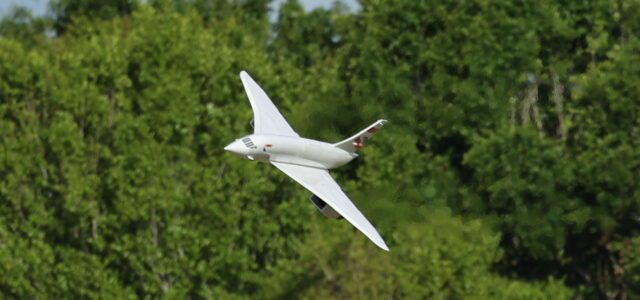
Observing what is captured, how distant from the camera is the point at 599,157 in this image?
77.3 m

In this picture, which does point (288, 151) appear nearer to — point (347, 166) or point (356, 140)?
point (356, 140)

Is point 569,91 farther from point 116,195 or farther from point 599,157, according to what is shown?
point 116,195

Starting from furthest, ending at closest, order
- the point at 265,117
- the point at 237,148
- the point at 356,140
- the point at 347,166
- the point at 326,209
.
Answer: the point at 347,166, the point at 265,117, the point at 356,140, the point at 326,209, the point at 237,148

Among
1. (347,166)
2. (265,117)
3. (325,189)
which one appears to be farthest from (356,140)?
(347,166)

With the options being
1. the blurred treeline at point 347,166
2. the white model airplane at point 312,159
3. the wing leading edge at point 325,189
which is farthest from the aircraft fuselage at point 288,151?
the blurred treeline at point 347,166

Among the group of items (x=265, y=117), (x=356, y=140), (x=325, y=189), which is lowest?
(x=325, y=189)

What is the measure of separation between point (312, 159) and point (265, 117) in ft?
8.49

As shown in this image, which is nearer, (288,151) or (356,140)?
(288,151)

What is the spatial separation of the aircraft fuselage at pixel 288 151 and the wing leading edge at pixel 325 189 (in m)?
0.14

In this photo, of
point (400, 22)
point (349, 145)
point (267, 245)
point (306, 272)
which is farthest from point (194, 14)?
point (349, 145)

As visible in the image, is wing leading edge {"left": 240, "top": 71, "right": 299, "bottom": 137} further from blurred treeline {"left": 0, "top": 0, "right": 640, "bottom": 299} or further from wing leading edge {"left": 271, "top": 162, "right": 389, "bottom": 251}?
blurred treeline {"left": 0, "top": 0, "right": 640, "bottom": 299}

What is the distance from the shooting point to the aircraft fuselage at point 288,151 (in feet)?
121

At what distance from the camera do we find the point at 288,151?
37594mm

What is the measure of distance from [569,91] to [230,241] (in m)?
19.5
